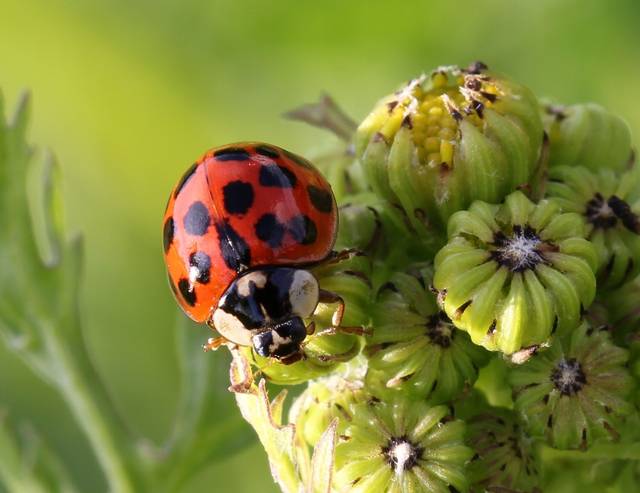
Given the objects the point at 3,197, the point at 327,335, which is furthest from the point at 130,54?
the point at 327,335

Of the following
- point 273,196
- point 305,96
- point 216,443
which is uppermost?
point 273,196

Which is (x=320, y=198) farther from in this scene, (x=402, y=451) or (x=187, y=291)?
(x=402, y=451)

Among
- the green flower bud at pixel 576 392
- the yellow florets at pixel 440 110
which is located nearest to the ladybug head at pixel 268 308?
the yellow florets at pixel 440 110

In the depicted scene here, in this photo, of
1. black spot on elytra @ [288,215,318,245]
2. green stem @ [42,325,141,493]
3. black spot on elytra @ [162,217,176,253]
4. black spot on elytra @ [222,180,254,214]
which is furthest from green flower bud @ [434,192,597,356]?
green stem @ [42,325,141,493]

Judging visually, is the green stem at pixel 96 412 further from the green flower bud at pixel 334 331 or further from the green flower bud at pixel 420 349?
the green flower bud at pixel 420 349

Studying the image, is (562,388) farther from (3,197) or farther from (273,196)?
(3,197)
